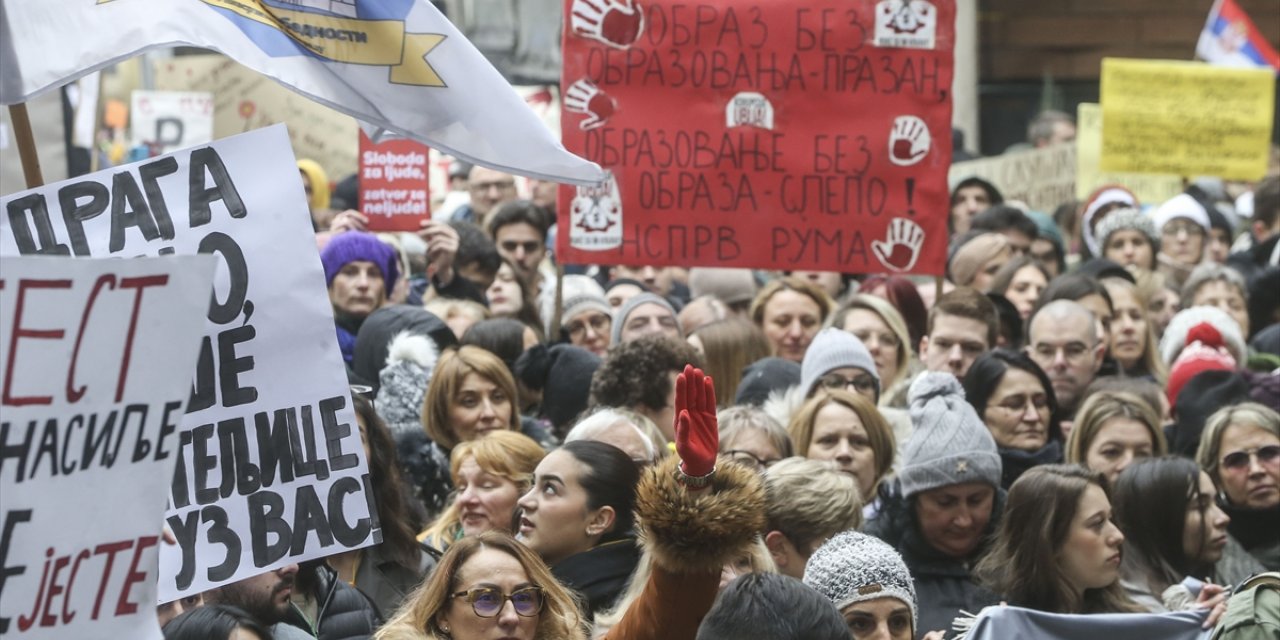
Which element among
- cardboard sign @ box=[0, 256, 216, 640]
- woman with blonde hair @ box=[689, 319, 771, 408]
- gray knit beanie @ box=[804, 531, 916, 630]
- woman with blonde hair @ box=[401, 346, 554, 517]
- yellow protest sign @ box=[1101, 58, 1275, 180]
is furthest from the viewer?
yellow protest sign @ box=[1101, 58, 1275, 180]

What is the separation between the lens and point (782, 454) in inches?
240

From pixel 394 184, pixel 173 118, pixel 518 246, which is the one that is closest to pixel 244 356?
pixel 394 184

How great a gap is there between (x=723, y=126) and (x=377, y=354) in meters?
1.67

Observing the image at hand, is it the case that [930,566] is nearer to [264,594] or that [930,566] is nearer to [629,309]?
[264,594]

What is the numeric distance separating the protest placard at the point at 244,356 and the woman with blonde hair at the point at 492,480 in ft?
4.26

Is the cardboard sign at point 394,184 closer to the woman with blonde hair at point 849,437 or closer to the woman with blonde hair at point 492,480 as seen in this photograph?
the woman with blonde hair at point 849,437

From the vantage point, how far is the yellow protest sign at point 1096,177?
14.3 m

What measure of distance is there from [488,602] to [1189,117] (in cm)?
977

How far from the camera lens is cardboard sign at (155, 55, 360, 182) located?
14016mm

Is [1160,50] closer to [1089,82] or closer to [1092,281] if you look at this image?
[1089,82]

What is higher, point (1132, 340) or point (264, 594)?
point (1132, 340)

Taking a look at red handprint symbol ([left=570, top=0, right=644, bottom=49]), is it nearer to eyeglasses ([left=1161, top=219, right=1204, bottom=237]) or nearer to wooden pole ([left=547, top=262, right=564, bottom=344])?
wooden pole ([left=547, top=262, right=564, bottom=344])

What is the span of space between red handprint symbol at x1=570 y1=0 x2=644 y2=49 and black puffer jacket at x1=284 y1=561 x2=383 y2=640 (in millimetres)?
3437

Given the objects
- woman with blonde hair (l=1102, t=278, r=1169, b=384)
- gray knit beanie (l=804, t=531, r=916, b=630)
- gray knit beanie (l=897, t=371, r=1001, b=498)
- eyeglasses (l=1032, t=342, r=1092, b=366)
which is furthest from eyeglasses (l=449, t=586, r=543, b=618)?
woman with blonde hair (l=1102, t=278, r=1169, b=384)
